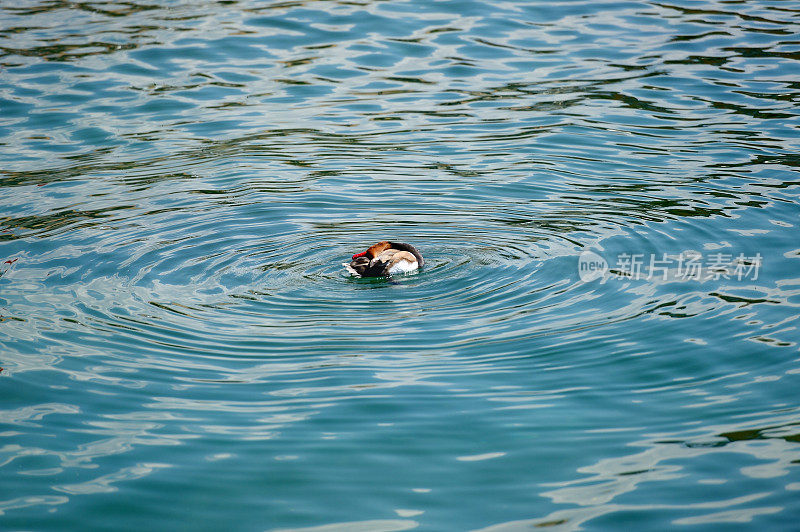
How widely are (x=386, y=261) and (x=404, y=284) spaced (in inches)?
11.5

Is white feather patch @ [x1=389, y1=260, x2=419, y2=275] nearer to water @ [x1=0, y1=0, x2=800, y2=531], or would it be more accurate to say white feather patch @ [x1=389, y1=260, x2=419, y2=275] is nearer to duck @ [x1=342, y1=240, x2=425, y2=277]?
duck @ [x1=342, y1=240, x2=425, y2=277]

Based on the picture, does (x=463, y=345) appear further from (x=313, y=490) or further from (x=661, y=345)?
(x=313, y=490)

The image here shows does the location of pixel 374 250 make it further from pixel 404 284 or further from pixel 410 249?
pixel 404 284

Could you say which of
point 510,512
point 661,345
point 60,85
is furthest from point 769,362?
point 60,85

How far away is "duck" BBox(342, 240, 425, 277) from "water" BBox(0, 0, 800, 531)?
0.15 m

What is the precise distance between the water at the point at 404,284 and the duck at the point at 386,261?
0.15m

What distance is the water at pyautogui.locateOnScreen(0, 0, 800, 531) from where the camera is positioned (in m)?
5.89

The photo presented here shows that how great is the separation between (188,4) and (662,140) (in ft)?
39.4

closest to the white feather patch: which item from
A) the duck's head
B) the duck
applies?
the duck

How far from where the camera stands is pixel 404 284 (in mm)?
8992

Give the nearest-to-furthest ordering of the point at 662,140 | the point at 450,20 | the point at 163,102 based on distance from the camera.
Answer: the point at 662,140, the point at 163,102, the point at 450,20

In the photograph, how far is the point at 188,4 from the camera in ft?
67.3

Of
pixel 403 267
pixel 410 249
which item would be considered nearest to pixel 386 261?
pixel 403 267

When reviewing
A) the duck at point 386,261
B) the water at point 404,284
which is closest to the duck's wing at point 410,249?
the duck at point 386,261
